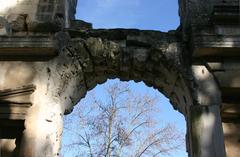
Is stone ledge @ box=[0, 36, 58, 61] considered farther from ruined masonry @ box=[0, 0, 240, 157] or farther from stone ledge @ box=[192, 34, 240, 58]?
stone ledge @ box=[192, 34, 240, 58]

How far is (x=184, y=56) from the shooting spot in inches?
269

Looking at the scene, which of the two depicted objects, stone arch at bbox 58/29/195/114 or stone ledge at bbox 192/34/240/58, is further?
stone arch at bbox 58/29/195/114

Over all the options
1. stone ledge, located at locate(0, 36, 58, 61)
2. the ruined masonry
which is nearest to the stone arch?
the ruined masonry

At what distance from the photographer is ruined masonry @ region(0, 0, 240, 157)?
20.1 feet

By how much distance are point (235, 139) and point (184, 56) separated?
5.54 ft

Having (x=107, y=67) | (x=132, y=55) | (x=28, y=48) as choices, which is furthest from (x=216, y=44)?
(x=28, y=48)

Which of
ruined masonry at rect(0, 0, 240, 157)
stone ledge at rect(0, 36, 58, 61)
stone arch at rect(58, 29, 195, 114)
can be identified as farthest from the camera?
stone arch at rect(58, 29, 195, 114)

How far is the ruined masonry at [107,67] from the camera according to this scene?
242 inches

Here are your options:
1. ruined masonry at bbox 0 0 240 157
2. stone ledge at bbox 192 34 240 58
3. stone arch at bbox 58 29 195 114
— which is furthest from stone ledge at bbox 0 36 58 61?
stone ledge at bbox 192 34 240 58

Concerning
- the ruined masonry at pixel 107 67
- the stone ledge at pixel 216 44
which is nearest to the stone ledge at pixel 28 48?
the ruined masonry at pixel 107 67

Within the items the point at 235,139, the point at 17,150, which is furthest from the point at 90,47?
the point at 235,139

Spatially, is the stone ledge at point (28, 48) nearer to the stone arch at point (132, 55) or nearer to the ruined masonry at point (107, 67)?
the ruined masonry at point (107, 67)

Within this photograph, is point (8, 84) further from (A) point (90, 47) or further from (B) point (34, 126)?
(A) point (90, 47)

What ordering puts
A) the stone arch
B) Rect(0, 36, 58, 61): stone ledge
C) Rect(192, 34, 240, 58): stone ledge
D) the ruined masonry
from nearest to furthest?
the ruined masonry
Rect(192, 34, 240, 58): stone ledge
Rect(0, 36, 58, 61): stone ledge
the stone arch
